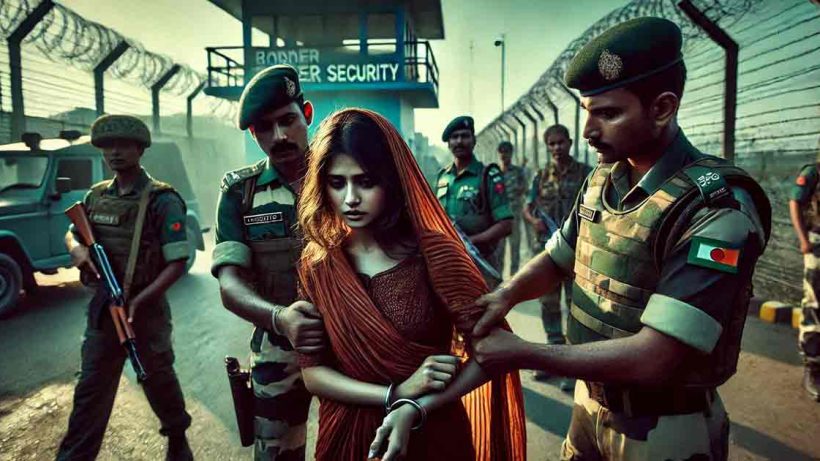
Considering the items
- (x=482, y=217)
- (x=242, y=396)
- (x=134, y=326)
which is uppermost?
(x=482, y=217)

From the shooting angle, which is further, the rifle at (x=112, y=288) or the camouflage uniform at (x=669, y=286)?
the rifle at (x=112, y=288)

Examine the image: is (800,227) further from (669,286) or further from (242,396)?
(242,396)

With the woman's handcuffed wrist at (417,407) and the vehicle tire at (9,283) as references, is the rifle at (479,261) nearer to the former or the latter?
the woman's handcuffed wrist at (417,407)

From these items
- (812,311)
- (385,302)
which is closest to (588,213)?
(385,302)

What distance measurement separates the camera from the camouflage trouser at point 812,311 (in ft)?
11.3

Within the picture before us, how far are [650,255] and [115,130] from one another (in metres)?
2.83

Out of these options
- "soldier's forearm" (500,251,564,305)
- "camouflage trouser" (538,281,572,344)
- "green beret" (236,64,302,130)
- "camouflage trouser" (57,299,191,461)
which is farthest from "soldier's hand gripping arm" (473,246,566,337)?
"camouflage trouser" (538,281,572,344)

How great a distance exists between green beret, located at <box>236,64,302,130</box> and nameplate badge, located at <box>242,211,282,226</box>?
0.38 meters

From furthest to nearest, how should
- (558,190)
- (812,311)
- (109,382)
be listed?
(558,190) → (812,311) → (109,382)

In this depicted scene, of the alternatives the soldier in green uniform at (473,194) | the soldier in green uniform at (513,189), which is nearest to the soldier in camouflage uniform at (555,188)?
the soldier in green uniform at (473,194)

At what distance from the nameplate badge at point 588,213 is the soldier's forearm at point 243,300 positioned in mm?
1092

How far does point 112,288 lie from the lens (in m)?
2.76

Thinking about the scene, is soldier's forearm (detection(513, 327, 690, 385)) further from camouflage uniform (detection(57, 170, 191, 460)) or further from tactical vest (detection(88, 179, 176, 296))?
tactical vest (detection(88, 179, 176, 296))

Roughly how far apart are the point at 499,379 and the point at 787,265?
17.9ft
